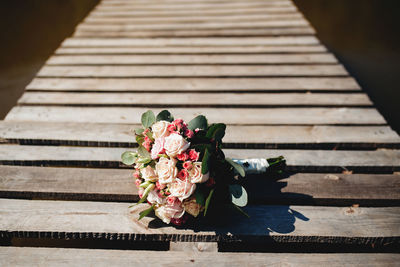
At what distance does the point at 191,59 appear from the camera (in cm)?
265

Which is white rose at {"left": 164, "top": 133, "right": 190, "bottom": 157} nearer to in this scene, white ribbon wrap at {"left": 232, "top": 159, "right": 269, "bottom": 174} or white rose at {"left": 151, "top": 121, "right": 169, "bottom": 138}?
white rose at {"left": 151, "top": 121, "right": 169, "bottom": 138}

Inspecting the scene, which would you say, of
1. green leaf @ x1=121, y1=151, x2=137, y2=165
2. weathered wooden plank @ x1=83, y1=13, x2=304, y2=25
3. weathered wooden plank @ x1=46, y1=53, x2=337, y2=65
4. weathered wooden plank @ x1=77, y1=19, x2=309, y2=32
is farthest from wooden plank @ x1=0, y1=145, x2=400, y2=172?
weathered wooden plank @ x1=83, y1=13, x2=304, y2=25

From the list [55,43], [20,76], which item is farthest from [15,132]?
[55,43]

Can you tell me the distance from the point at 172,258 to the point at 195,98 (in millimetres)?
1253

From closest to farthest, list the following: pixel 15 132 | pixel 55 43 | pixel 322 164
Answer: pixel 322 164, pixel 15 132, pixel 55 43

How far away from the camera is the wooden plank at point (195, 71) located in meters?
2.44

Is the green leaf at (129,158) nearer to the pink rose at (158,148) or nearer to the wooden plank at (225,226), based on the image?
the pink rose at (158,148)

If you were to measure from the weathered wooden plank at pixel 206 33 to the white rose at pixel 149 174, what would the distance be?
223 centimetres

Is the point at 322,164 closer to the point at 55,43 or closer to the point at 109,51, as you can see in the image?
the point at 109,51

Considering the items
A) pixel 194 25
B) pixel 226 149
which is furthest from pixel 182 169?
pixel 194 25

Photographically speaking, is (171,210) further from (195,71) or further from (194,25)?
(194,25)

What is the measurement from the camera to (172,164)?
1071 millimetres

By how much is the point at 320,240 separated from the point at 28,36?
15.9ft

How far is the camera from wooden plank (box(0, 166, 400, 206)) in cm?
145
